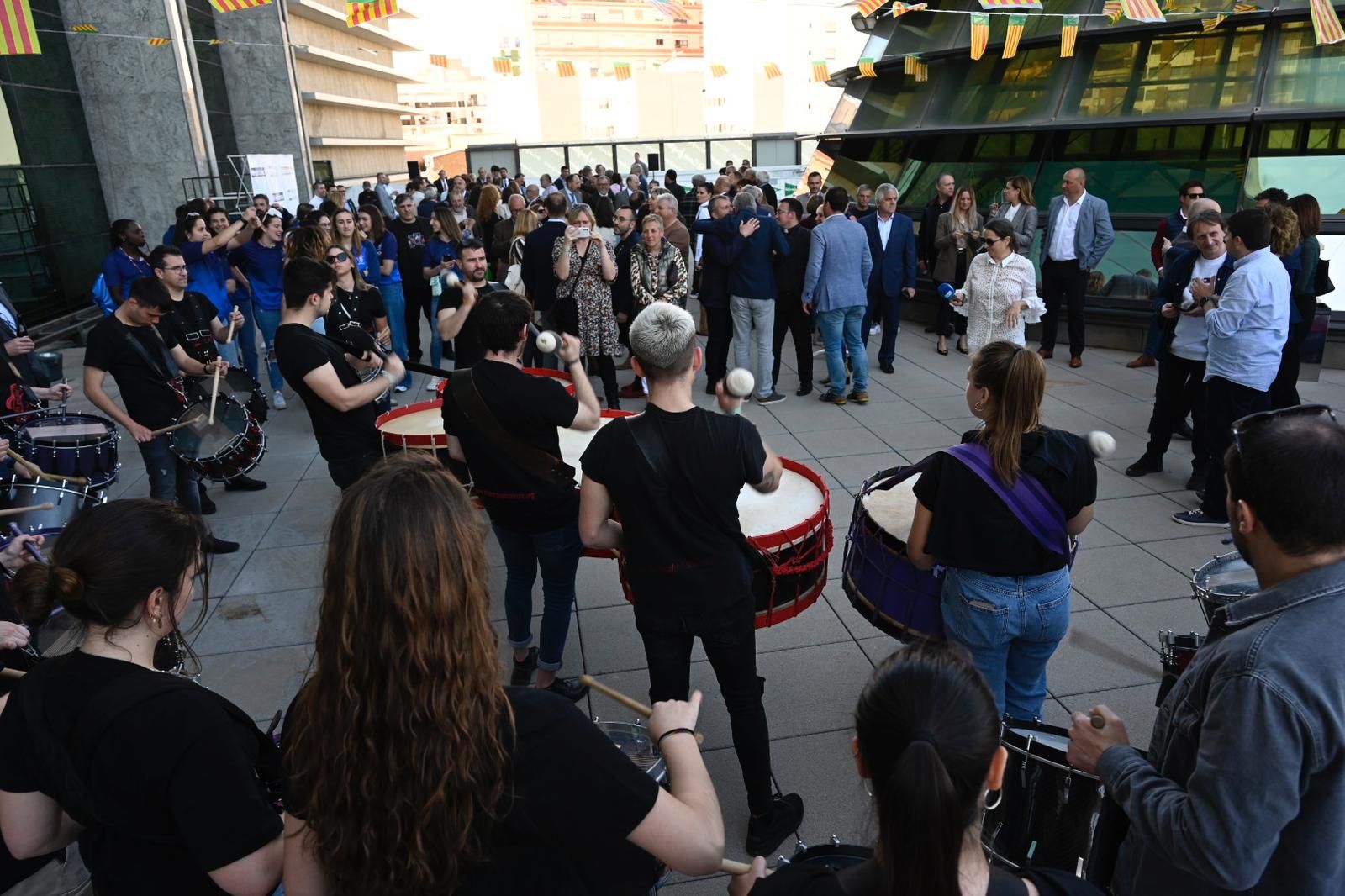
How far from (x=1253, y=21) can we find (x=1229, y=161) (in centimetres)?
156

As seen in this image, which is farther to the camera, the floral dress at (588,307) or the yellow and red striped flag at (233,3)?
the yellow and red striped flag at (233,3)

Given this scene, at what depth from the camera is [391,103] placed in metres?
38.5

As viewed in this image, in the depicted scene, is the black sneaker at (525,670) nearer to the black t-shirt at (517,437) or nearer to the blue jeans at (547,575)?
the blue jeans at (547,575)

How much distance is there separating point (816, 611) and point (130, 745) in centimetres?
360

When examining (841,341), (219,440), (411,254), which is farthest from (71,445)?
(841,341)

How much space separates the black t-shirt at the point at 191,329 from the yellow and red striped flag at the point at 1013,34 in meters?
9.60

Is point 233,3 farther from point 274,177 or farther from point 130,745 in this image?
point 130,745

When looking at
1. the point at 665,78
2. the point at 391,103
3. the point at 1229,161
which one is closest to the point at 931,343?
the point at 1229,161

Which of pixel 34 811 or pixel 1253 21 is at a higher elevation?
pixel 1253 21

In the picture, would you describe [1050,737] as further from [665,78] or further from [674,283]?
[665,78]

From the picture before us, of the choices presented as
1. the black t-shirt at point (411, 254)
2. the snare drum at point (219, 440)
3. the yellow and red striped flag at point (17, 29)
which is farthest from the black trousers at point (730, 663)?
the black t-shirt at point (411, 254)

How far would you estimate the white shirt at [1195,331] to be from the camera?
5.81 m

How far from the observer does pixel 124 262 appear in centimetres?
733

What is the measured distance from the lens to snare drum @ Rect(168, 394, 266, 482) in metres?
5.15
